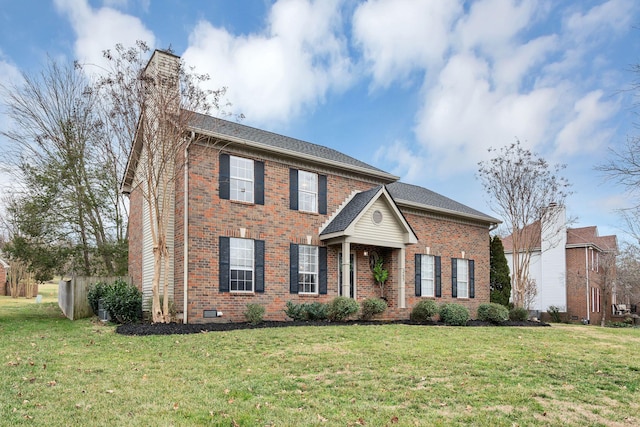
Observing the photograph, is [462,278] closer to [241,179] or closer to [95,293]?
[241,179]

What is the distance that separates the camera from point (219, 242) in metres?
14.3

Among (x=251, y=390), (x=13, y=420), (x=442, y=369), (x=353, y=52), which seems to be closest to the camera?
(x=13, y=420)

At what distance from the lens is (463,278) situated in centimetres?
2130

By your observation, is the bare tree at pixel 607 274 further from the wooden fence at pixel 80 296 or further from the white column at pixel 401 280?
the wooden fence at pixel 80 296

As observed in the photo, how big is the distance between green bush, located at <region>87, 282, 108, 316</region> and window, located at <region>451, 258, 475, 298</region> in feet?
46.9

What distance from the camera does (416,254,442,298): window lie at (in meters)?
19.4

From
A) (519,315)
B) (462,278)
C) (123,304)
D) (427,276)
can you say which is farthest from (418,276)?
(123,304)

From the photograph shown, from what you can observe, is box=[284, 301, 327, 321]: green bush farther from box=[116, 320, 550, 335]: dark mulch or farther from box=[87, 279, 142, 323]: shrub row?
box=[87, 279, 142, 323]: shrub row

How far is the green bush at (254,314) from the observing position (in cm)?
1353

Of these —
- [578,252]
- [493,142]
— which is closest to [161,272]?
[493,142]

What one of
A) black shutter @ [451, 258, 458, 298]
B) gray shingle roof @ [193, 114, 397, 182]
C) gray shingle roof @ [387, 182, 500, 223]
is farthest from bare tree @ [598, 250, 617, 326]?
gray shingle roof @ [193, 114, 397, 182]

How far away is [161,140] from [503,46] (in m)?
11.2

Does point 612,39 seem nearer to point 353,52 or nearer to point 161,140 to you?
point 353,52

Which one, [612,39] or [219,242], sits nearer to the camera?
[612,39]
